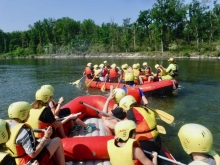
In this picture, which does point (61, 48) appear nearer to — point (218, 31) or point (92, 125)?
point (218, 31)

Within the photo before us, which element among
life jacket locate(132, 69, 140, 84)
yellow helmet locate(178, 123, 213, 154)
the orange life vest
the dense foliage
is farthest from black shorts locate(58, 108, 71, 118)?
the dense foliage

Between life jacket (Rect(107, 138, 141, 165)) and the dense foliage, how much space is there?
35.6m

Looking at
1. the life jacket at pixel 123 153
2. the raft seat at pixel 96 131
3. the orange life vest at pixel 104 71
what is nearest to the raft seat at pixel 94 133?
the raft seat at pixel 96 131

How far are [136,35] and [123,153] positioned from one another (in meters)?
53.3

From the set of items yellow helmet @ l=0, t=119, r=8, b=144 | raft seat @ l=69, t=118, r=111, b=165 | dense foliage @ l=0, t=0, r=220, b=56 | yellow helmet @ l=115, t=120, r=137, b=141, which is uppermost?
dense foliage @ l=0, t=0, r=220, b=56

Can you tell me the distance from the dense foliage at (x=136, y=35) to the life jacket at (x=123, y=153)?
3561 cm

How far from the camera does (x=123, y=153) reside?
2.87 m

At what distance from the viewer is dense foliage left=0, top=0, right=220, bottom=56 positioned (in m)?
44.8

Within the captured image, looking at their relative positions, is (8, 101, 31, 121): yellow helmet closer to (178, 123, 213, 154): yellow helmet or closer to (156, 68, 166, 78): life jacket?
(178, 123, 213, 154): yellow helmet

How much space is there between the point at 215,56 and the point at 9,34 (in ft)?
207

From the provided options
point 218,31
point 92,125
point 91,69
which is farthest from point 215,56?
point 92,125

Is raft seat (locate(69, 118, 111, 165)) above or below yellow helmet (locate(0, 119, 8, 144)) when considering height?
below

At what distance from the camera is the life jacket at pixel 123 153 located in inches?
112

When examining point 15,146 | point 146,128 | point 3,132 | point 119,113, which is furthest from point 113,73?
point 3,132
